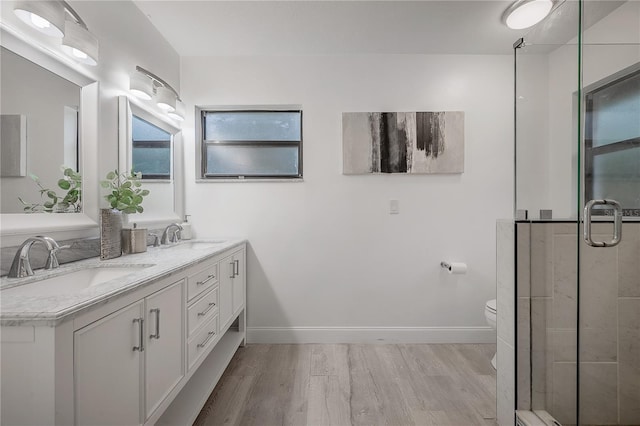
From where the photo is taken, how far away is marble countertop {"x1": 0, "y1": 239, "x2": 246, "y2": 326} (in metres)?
0.68

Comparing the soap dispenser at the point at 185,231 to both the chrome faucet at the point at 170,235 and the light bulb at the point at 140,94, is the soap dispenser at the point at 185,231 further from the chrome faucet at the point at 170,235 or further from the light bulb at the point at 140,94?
the light bulb at the point at 140,94

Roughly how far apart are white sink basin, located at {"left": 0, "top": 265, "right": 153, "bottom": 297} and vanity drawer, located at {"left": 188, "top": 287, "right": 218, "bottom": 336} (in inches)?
12.4

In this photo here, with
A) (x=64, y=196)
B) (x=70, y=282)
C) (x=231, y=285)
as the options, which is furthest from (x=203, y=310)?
(x=64, y=196)

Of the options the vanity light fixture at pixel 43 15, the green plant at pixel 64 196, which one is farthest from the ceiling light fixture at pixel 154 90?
the green plant at pixel 64 196

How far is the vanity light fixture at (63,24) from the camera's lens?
1.14 m

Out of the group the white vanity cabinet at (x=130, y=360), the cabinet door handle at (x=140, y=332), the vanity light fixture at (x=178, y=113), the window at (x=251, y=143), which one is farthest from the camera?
the window at (x=251, y=143)

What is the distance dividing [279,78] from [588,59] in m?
1.97

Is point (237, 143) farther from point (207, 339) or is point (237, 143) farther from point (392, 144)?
point (207, 339)

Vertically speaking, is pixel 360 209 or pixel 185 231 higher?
pixel 360 209

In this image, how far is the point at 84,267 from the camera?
1267 millimetres

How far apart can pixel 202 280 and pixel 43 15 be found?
132 centimetres

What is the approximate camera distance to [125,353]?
93 centimetres

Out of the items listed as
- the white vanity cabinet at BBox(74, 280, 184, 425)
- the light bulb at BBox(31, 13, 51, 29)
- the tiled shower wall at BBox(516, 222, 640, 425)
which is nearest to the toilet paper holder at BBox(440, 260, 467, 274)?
the tiled shower wall at BBox(516, 222, 640, 425)

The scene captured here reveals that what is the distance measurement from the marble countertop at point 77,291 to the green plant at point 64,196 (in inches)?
10.5
